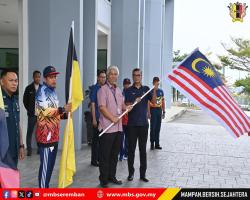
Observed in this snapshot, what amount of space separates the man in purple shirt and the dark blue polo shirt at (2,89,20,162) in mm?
1420

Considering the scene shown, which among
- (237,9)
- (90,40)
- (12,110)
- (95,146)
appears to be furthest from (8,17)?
(237,9)

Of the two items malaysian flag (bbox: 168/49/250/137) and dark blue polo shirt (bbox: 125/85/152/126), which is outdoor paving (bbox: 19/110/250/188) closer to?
dark blue polo shirt (bbox: 125/85/152/126)

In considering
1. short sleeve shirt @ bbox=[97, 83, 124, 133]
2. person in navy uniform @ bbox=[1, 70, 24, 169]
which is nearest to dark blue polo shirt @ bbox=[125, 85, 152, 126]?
short sleeve shirt @ bbox=[97, 83, 124, 133]

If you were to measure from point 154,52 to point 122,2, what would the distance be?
10.9m

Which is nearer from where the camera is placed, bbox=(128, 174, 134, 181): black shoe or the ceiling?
bbox=(128, 174, 134, 181): black shoe

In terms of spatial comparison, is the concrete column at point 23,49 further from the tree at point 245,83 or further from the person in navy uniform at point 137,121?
the tree at point 245,83

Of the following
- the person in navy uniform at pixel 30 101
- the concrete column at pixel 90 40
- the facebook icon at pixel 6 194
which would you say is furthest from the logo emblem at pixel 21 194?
the concrete column at pixel 90 40

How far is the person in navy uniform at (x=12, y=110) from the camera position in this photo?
13.4 ft

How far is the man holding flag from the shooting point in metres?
4.87

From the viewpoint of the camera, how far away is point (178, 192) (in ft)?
12.1

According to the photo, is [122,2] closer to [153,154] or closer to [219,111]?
[153,154]

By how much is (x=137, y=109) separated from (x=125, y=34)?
918 cm

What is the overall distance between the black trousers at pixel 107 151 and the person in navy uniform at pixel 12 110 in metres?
1.44

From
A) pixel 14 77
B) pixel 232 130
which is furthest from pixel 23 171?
pixel 232 130
